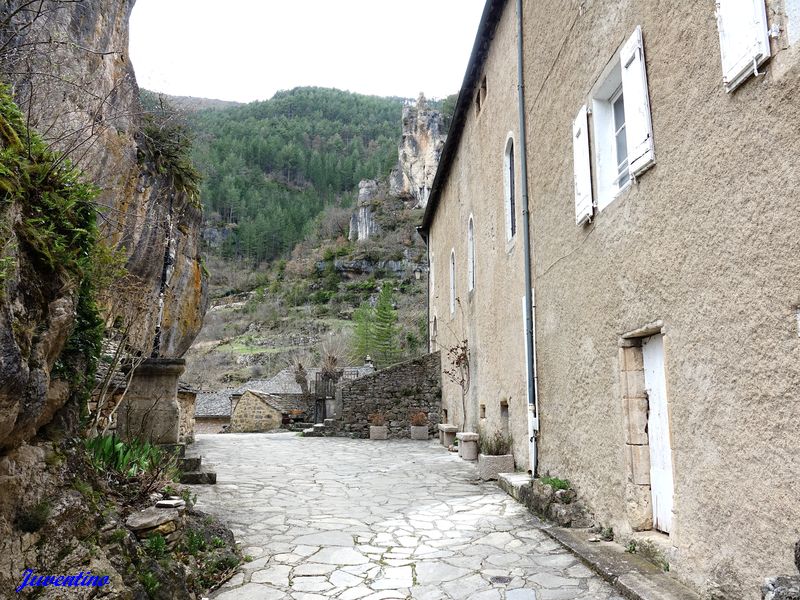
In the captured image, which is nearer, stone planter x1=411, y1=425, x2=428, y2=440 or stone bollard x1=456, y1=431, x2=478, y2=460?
stone bollard x1=456, y1=431, x2=478, y2=460

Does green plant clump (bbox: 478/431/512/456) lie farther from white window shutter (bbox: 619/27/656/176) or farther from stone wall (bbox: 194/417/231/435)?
stone wall (bbox: 194/417/231/435)

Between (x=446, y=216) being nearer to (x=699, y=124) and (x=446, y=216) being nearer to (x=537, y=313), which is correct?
(x=537, y=313)

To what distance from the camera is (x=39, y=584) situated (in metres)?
2.63

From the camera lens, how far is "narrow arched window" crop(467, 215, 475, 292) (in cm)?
1150

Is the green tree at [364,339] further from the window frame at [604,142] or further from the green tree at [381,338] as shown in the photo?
the window frame at [604,142]

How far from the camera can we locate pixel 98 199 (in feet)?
23.6

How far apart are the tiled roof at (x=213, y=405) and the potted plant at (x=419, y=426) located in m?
16.5

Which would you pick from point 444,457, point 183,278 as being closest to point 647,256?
point 444,457

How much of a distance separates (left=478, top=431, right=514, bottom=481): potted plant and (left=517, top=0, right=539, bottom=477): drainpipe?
1079 millimetres

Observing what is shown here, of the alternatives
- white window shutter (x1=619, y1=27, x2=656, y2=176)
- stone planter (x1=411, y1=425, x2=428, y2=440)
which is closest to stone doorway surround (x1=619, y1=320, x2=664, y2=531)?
white window shutter (x1=619, y1=27, x2=656, y2=176)

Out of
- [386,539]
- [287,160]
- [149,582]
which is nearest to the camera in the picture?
[149,582]

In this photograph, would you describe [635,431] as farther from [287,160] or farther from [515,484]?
[287,160]

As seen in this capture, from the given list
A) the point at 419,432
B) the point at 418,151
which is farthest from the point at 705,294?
the point at 418,151

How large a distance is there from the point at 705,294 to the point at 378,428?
13035 millimetres
